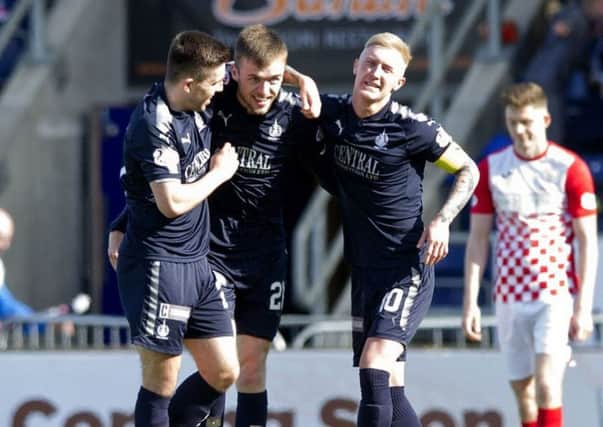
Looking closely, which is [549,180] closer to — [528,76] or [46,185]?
[528,76]

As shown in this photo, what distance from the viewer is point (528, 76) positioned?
515 inches

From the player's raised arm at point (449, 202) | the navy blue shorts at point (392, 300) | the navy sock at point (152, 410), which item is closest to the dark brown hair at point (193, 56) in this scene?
the player's raised arm at point (449, 202)

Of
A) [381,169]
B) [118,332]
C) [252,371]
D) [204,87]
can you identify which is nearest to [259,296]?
[252,371]

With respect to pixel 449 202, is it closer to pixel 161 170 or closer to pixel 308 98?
pixel 308 98

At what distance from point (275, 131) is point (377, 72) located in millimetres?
569

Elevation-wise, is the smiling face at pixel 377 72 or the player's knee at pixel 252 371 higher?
the smiling face at pixel 377 72

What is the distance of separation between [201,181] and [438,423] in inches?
112

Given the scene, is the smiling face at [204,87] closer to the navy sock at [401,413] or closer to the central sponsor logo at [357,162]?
the central sponsor logo at [357,162]

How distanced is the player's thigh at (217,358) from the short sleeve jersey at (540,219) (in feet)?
6.01

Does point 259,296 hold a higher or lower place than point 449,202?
lower

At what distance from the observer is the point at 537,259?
880 centimetres

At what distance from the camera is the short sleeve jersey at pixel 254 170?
7793 millimetres

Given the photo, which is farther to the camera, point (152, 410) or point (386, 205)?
point (386, 205)

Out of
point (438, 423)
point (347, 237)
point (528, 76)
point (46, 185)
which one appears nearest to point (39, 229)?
point (46, 185)
